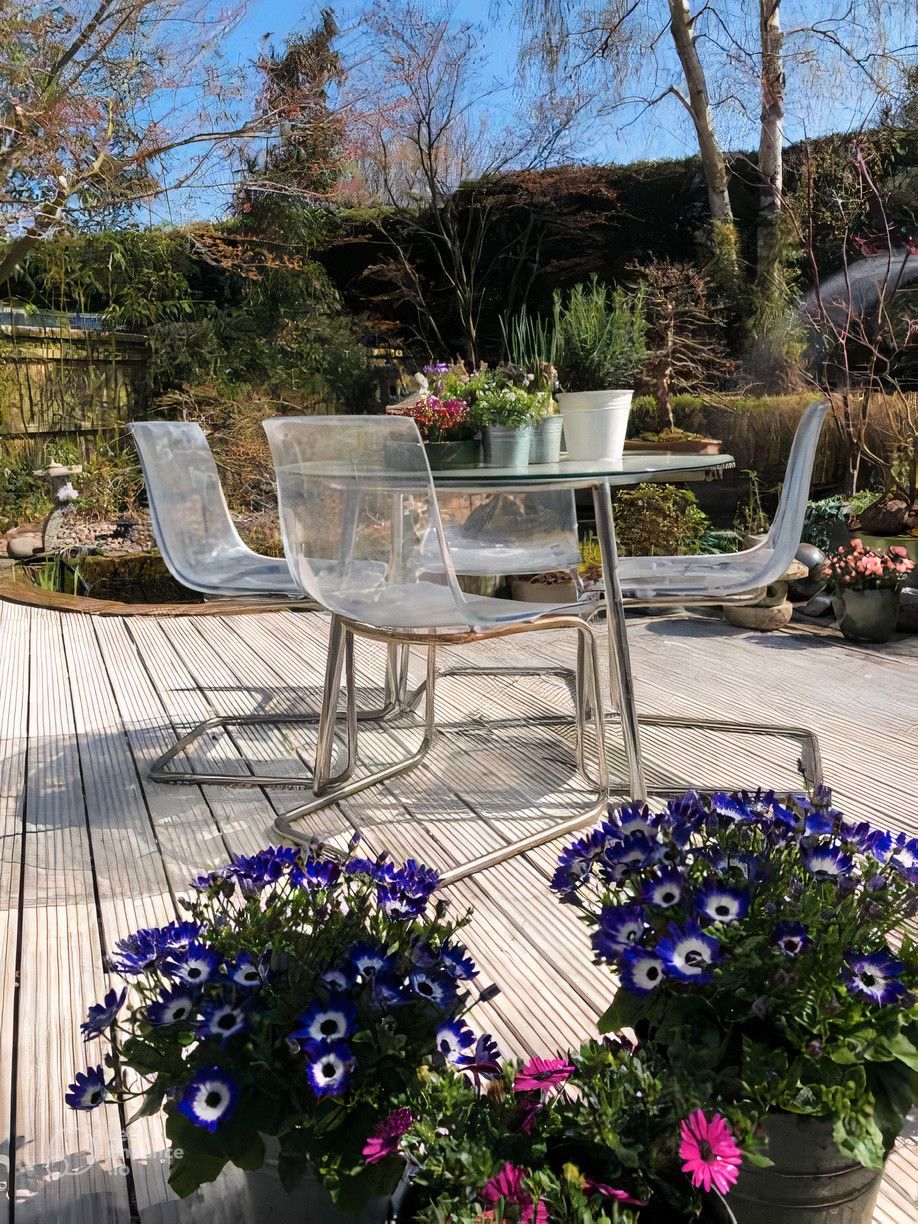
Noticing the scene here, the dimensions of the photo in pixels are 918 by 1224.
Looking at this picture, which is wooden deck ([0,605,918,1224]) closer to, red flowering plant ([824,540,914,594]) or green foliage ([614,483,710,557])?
red flowering plant ([824,540,914,594])

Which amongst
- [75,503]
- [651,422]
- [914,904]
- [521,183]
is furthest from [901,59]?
[914,904]

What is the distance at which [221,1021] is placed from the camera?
88 cm

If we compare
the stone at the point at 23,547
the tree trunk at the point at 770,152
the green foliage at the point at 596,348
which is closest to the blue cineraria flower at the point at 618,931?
the green foliage at the point at 596,348

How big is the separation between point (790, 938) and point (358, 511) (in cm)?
127

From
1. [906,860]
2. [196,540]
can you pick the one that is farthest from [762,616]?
[906,860]

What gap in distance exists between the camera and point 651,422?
6.89 m

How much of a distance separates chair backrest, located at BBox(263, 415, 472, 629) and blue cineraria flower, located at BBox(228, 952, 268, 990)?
108cm

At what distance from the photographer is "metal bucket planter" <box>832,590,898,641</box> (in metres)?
3.99

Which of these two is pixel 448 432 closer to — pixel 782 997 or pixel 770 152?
pixel 782 997

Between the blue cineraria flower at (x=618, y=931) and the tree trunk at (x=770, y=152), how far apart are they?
8567 mm

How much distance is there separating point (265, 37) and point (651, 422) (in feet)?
15.9

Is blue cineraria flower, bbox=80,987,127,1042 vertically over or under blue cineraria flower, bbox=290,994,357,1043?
under

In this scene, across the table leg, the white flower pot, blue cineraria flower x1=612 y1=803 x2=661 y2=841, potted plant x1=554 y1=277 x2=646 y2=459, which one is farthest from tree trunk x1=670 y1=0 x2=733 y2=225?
blue cineraria flower x1=612 y1=803 x2=661 y2=841

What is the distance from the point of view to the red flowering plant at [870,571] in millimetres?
3994
